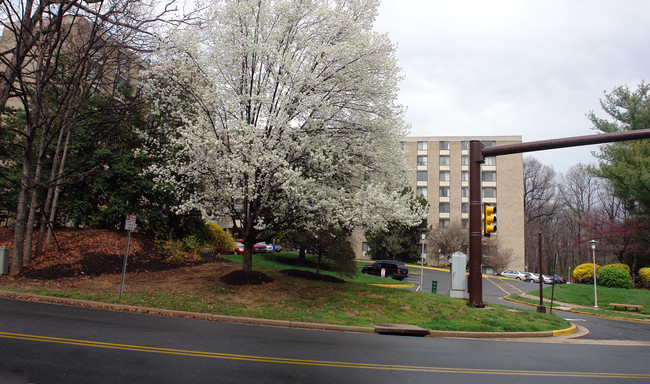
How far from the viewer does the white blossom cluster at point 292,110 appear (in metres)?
13.6

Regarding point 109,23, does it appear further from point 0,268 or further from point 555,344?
point 555,344

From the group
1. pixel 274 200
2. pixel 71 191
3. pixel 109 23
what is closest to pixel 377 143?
pixel 274 200

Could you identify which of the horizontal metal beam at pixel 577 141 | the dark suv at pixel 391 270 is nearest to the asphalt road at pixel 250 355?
the horizontal metal beam at pixel 577 141

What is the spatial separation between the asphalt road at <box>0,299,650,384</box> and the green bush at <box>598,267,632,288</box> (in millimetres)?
19805

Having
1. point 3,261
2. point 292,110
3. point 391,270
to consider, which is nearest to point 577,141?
point 292,110

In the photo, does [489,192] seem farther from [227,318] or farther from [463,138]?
[227,318]

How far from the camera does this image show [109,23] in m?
15.8

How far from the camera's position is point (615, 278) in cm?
2780

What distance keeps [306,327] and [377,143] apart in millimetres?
7036

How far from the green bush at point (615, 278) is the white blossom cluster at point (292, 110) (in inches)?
837

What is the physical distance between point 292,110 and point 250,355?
29.1 feet

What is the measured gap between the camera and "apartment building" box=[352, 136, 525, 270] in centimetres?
6078

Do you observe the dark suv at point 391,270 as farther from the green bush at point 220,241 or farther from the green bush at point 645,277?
the green bush at point 645,277

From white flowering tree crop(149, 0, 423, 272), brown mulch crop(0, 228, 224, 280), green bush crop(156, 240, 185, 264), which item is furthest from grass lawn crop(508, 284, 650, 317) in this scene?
brown mulch crop(0, 228, 224, 280)
